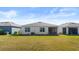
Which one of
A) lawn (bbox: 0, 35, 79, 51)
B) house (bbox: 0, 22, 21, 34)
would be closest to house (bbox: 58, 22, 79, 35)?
lawn (bbox: 0, 35, 79, 51)

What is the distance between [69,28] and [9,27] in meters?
1.44

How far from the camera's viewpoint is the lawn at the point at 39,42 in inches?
293

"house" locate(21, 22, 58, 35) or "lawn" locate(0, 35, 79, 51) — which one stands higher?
"house" locate(21, 22, 58, 35)

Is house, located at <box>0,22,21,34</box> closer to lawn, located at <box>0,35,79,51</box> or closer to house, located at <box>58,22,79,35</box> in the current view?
lawn, located at <box>0,35,79,51</box>

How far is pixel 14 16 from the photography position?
294 inches

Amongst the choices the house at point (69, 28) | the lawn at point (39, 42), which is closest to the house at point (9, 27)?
the lawn at point (39, 42)

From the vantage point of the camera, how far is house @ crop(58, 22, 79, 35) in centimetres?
739

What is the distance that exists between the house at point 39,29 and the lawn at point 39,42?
0.39ft

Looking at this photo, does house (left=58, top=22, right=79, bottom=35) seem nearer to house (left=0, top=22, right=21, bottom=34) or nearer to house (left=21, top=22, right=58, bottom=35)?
house (left=21, top=22, right=58, bottom=35)

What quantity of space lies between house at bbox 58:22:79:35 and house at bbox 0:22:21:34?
103cm

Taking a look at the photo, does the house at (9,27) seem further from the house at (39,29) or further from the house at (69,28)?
the house at (69,28)

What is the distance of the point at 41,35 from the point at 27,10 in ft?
2.26
